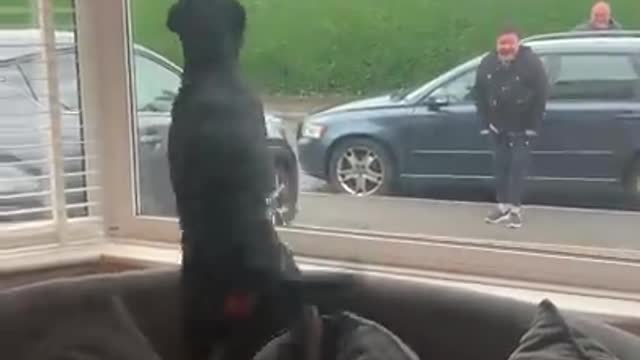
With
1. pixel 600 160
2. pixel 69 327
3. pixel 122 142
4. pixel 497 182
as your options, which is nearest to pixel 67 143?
pixel 122 142

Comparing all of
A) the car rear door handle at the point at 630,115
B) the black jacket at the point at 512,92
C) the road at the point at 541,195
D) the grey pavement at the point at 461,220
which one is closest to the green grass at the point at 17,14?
the road at the point at 541,195

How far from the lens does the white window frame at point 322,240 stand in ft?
7.42

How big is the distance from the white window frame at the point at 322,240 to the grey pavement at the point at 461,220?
0.02 m

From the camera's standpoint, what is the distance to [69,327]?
2.08 metres

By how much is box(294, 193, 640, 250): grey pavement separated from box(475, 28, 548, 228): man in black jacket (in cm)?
5

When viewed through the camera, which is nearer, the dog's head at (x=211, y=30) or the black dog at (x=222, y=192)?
the black dog at (x=222, y=192)

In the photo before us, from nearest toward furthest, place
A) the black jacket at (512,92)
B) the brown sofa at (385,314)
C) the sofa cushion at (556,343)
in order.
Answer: the sofa cushion at (556,343) → the brown sofa at (385,314) → the black jacket at (512,92)

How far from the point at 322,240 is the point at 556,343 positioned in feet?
3.43

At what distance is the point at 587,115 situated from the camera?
220cm

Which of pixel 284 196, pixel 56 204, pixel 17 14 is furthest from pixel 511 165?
pixel 17 14

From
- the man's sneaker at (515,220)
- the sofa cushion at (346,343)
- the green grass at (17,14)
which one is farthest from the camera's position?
the green grass at (17,14)

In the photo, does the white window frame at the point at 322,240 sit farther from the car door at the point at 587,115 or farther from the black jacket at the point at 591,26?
the black jacket at the point at 591,26

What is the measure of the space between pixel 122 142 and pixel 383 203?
714 millimetres

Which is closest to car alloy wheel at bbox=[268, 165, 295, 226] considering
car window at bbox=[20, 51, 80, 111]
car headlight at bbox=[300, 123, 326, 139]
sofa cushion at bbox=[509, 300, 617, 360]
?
car headlight at bbox=[300, 123, 326, 139]
